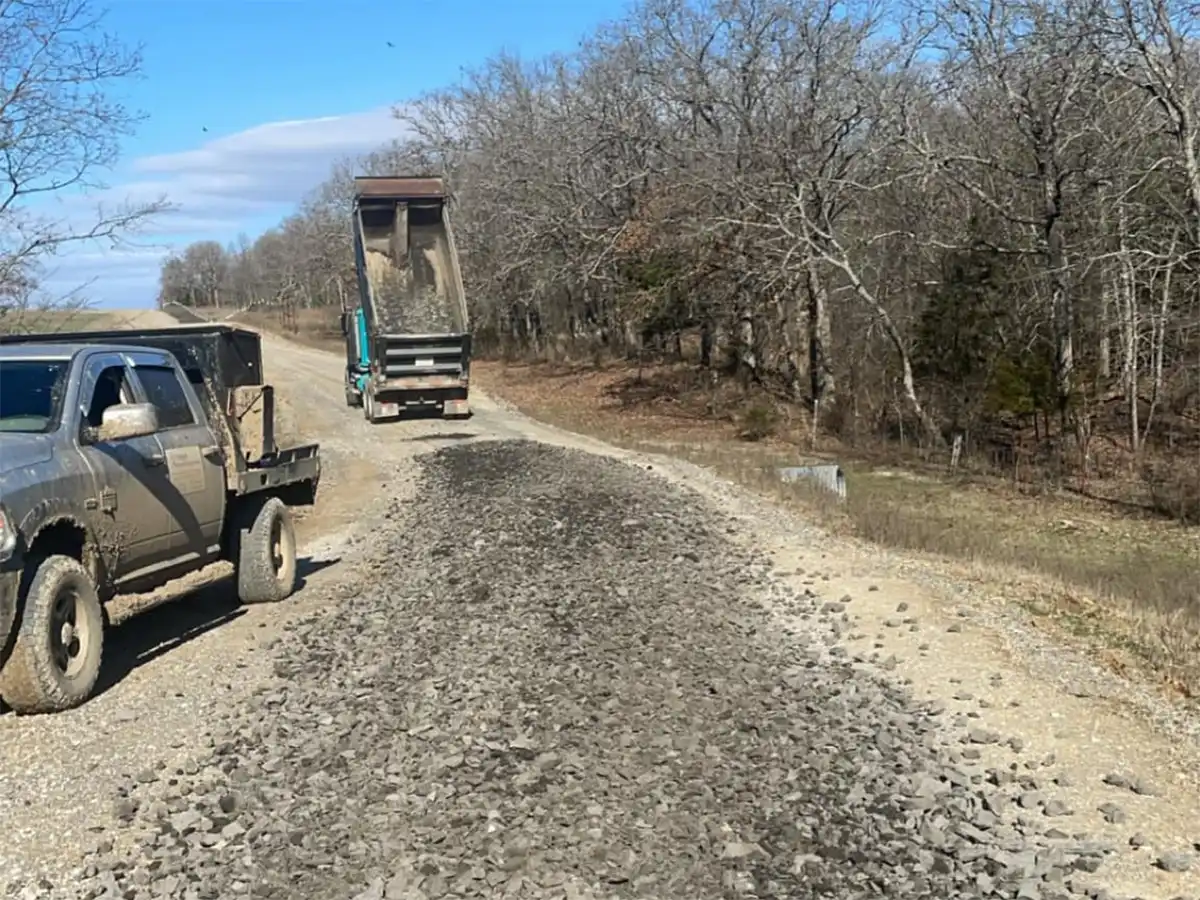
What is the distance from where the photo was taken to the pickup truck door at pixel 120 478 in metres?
7.63

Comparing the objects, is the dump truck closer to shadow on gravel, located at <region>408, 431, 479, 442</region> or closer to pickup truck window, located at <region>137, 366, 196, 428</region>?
shadow on gravel, located at <region>408, 431, 479, 442</region>

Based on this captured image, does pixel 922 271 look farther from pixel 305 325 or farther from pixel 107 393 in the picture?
pixel 305 325

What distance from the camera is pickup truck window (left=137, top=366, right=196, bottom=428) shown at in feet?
29.1

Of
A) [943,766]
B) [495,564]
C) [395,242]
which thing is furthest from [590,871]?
[395,242]

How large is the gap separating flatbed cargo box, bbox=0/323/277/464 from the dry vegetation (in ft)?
24.2

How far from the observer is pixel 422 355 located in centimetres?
2539

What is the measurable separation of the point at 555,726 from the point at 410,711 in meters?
0.93

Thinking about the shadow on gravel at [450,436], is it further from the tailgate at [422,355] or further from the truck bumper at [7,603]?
the truck bumper at [7,603]

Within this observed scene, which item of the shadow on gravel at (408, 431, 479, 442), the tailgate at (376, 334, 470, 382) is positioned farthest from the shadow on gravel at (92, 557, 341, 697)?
the tailgate at (376, 334, 470, 382)

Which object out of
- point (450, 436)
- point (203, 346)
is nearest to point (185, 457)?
point (203, 346)

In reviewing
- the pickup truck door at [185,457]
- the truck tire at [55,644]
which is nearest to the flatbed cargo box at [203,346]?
the pickup truck door at [185,457]

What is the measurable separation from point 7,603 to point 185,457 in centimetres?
252

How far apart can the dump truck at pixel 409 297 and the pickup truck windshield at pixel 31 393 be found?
17145mm

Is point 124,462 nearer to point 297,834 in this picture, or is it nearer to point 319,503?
point 297,834
